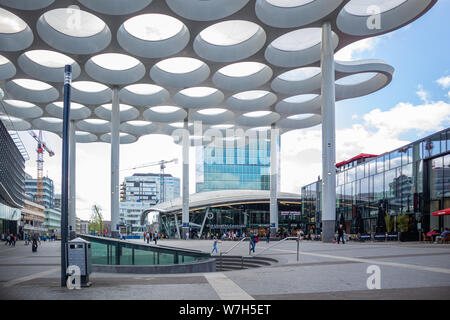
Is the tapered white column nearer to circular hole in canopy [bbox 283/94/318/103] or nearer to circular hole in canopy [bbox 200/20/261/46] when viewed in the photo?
circular hole in canopy [bbox 200/20/261/46]

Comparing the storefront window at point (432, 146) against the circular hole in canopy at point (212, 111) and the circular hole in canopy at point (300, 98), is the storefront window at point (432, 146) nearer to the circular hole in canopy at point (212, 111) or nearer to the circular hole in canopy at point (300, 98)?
the circular hole in canopy at point (300, 98)

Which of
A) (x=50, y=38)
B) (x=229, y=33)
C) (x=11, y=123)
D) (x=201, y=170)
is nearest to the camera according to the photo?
(x=50, y=38)

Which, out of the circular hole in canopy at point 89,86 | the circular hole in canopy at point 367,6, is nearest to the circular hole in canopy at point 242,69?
the circular hole in canopy at point 367,6

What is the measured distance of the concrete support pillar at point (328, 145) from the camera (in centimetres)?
Result: 2889

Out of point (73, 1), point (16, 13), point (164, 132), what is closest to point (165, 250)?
point (73, 1)

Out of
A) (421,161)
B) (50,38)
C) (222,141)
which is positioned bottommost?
(421,161)

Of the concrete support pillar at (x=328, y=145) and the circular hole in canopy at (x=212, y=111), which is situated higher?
the circular hole in canopy at (x=212, y=111)

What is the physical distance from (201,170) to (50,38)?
5887 centimetres

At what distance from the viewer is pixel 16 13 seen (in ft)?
98.0

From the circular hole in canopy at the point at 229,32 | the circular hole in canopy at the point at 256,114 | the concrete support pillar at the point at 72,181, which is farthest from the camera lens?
the circular hole in canopy at the point at 256,114

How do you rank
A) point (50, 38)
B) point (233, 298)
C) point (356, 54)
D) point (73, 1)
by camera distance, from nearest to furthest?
1. point (233, 298)
2. point (73, 1)
3. point (50, 38)
4. point (356, 54)

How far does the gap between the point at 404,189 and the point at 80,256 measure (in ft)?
102

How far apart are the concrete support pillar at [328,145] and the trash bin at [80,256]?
894 inches

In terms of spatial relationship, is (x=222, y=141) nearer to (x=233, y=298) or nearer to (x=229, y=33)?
(x=229, y=33)
